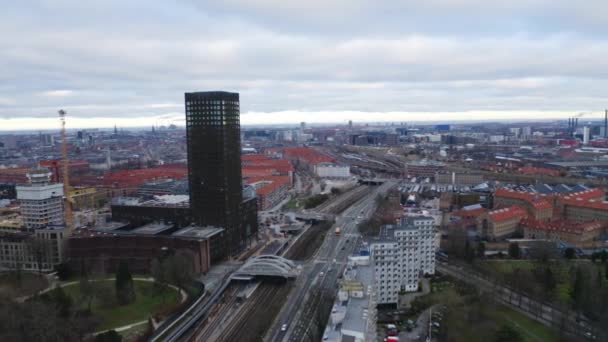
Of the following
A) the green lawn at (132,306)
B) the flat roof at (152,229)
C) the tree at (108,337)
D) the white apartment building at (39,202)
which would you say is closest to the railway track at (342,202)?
the flat roof at (152,229)

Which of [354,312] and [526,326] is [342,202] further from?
[354,312]

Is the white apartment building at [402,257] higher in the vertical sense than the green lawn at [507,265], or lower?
higher

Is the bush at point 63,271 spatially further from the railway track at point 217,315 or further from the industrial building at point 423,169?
the industrial building at point 423,169

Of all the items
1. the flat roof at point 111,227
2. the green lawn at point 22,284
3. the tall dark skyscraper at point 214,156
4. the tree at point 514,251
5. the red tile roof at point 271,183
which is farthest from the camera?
the red tile roof at point 271,183

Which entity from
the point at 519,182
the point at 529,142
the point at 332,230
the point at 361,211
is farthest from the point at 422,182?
the point at 529,142

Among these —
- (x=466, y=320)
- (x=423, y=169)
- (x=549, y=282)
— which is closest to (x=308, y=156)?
(x=423, y=169)

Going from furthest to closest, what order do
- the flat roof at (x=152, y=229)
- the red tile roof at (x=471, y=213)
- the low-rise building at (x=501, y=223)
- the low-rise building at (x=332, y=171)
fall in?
the low-rise building at (x=332, y=171)
the red tile roof at (x=471, y=213)
the low-rise building at (x=501, y=223)
the flat roof at (x=152, y=229)
